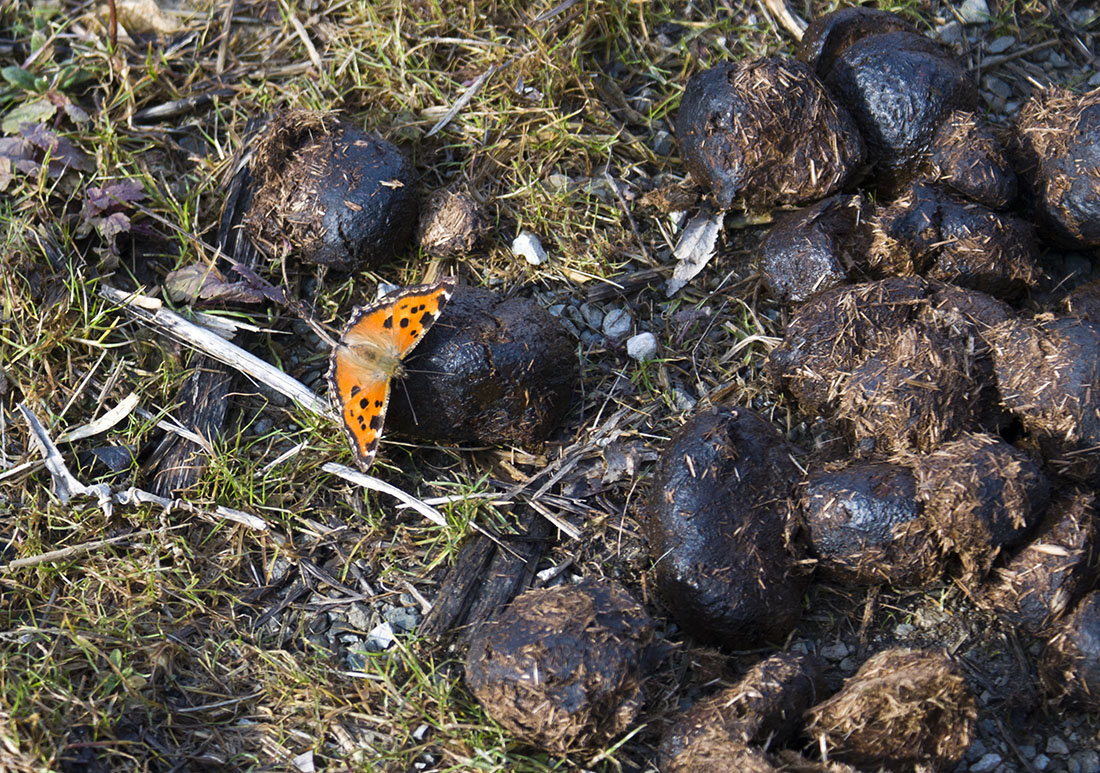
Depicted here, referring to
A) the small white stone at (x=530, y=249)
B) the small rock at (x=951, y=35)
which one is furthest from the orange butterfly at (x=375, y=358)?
the small rock at (x=951, y=35)

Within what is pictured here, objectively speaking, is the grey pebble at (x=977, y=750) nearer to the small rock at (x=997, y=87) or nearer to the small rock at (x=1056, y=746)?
the small rock at (x=1056, y=746)

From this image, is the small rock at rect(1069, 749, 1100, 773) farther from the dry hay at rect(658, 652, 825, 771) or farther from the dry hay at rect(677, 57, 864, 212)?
the dry hay at rect(677, 57, 864, 212)

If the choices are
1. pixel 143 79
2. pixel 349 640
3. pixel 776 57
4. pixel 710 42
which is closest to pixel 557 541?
pixel 349 640

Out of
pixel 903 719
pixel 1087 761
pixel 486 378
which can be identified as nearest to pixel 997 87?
pixel 486 378

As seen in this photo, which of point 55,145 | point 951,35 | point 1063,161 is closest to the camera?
point 1063,161

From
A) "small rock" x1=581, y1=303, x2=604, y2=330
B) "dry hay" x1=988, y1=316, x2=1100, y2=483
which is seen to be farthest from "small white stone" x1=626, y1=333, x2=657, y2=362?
"dry hay" x1=988, y1=316, x2=1100, y2=483

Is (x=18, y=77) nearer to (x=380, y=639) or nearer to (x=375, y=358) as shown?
(x=375, y=358)
